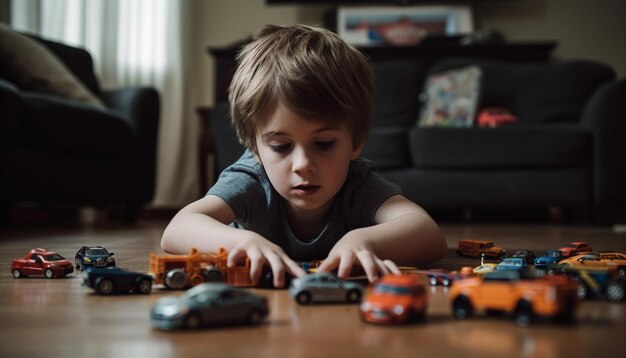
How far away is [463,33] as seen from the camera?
4.12 m

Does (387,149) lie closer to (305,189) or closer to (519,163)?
(519,163)

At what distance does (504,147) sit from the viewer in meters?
3.02

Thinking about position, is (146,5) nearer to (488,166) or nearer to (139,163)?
(139,163)

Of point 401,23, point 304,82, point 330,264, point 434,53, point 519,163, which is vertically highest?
point 401,23

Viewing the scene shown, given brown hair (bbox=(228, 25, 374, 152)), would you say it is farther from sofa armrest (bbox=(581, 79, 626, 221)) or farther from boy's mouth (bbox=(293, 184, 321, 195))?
sofa armrest (bbox=(581, 79, 626, 221))

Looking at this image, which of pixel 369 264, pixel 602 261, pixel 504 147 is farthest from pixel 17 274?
pixel 504 147

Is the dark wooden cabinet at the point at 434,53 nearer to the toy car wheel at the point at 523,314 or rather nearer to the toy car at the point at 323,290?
the toy car at the point at 323,290

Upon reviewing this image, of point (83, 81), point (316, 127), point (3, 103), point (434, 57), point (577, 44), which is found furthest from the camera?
point (577, 44)

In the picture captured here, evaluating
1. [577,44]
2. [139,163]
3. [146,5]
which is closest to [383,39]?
[577,44]

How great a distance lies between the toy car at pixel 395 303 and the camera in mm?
628

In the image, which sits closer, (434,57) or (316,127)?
(316,127)

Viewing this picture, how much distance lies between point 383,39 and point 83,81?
1.91m

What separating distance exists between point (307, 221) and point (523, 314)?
74cm

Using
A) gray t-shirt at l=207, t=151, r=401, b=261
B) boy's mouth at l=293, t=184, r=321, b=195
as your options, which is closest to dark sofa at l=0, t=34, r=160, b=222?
gray t-shirt at l=207, t=151, r=401, b=261
